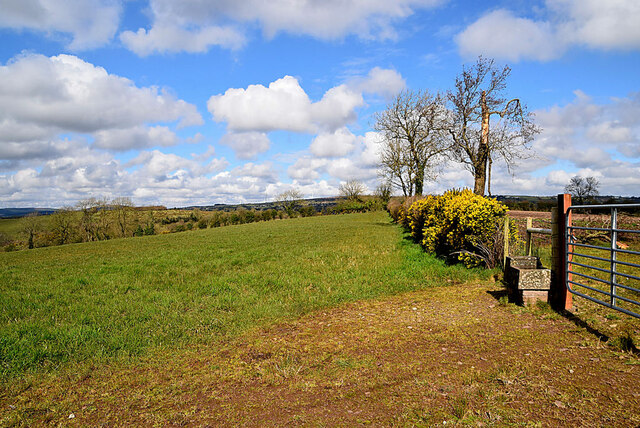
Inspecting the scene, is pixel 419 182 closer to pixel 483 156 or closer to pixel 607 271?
pixel 483 156

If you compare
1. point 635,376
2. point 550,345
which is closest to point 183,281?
point 550,345

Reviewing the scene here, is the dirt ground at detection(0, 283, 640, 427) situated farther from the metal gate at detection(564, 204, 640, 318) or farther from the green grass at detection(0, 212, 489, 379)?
the green grass at detection(0, 212, 489, 379)

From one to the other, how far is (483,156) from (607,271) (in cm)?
1220

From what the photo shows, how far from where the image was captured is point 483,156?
1564 centimetres

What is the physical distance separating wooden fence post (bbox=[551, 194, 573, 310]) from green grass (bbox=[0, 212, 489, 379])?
259cm

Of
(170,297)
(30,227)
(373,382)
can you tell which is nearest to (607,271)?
(373,382)

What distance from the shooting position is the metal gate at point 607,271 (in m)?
4.34

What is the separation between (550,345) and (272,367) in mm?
3644

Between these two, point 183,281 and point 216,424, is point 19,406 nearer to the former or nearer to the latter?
point 216,424

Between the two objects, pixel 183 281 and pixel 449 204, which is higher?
pixel 449 204

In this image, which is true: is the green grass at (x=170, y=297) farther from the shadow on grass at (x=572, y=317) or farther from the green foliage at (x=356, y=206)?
the green foliage at (x=356, y=206)

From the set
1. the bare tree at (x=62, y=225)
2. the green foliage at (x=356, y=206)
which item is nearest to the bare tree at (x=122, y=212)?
the bare tree at (x=62, y=225)

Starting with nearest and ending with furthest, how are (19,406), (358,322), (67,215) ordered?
(19,406)
(358,322)
(67,215)

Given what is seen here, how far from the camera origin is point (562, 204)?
5.48 m
